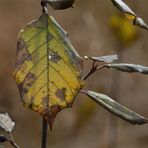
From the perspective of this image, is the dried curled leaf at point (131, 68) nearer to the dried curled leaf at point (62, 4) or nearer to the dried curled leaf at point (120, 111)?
the dried curled leaf at point (120, 111)

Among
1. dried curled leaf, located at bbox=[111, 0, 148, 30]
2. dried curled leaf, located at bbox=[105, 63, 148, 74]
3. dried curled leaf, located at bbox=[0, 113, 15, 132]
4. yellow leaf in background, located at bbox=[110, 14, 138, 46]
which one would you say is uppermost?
dried curled leaf, located at bbox=[111, 0, 148, 30]

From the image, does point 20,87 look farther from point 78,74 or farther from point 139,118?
point 139,118

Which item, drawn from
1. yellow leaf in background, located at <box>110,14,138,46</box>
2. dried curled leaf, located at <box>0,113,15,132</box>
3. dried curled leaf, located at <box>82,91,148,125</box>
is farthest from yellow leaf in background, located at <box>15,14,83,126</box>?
yellow leaf in background, located at <box>110,14,138,46</box>

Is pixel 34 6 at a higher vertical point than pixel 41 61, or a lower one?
lower

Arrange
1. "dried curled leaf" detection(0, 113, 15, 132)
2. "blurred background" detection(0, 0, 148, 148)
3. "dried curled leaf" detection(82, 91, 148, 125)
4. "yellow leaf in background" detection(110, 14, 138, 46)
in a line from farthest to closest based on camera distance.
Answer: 1. "blurred background" detection(0, 0, 148, 148)
2. "yellow leaf in background" detection(110, 14, 138, 46)
3. "dried curled leaf" detection(0, 113, 15, 132)
4. "dried curled leaf" detection(82, 91, 148, 125)

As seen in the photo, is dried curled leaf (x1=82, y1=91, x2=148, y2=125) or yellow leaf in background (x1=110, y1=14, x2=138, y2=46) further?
yellow leaf in background (x1=110, y1=14, x2=138, y2=46)

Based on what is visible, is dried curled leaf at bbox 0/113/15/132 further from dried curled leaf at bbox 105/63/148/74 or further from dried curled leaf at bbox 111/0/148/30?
dried curled leaf at bbox 111/0/148/30

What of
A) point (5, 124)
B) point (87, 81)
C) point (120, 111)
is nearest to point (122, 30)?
point (5, 124)

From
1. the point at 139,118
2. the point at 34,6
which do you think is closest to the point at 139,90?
the point at 34,6
